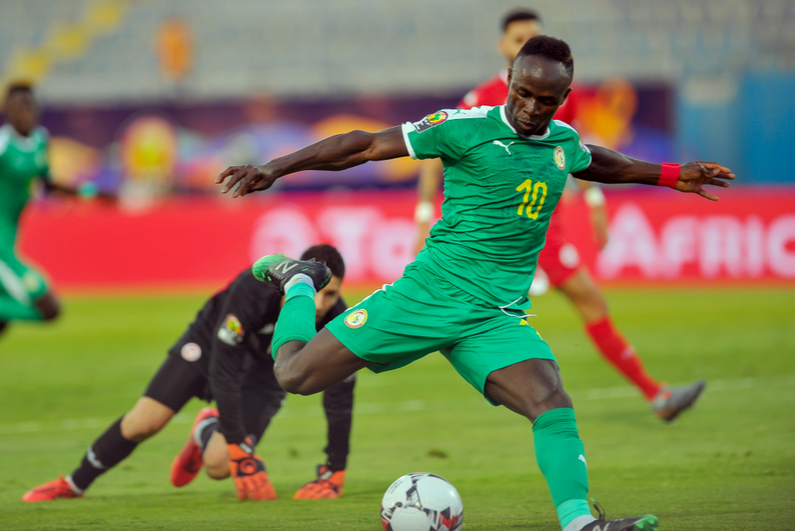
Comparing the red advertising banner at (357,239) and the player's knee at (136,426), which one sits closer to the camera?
the player's knee at (136,426)

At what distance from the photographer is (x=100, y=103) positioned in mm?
25984

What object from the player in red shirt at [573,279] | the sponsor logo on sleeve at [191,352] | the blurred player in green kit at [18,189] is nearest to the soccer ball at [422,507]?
the sponsor logo on sleeve at [191,352]

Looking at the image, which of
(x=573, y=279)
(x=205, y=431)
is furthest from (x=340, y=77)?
(x=205, y=431)

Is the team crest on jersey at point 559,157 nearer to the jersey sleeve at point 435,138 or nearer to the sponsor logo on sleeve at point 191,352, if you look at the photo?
the jersey sleeve at point 435,138

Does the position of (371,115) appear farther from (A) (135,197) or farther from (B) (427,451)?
(B) (427,451)

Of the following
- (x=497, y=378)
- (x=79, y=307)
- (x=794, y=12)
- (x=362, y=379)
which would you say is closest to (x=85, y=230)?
(x=79, y=307)

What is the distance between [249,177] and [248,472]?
6.00 feet

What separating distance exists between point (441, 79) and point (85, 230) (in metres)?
11.6

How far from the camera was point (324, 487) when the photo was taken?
5.24 meters

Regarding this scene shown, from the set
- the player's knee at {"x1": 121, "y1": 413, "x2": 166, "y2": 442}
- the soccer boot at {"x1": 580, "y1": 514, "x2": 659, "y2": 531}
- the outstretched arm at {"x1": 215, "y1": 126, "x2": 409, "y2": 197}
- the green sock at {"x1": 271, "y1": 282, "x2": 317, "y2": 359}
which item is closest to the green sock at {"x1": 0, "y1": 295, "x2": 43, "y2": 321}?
the player's knee at {"x1": 121, "y1": 413, "x2": 166, "y2": 442}

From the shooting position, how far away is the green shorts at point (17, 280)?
1002 centimetres

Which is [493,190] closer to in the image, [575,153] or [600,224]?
[575,153]

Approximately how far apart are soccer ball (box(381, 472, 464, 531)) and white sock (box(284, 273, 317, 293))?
1.05 meters

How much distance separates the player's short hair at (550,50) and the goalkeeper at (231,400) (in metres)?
1.66
